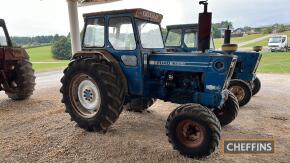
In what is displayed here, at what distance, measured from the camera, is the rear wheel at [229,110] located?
6.25m

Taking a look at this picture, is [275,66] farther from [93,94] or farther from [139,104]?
[93,94]

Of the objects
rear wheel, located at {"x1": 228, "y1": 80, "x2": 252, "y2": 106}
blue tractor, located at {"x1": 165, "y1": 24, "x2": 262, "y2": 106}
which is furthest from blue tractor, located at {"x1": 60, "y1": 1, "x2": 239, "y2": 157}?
rear wheel, located at {"x1": 228, "y1": 80, "x2": 252, "y2": 106}

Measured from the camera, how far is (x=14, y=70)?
8.88m

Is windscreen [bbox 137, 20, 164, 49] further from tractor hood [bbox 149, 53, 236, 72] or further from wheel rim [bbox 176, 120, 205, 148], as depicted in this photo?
wheel rim [bbox 176, 120, 205, 148]

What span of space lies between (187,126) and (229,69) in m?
1.31

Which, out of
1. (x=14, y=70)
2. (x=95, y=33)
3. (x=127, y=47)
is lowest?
(x=14, y=70)

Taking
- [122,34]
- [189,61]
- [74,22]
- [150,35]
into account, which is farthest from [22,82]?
[74,22]

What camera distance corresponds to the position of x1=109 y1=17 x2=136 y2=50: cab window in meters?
5.87

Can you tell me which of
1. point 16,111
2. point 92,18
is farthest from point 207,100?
point 16,111

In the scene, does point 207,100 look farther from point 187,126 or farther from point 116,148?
point 116,148

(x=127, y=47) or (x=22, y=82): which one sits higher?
(x=127, y=47)

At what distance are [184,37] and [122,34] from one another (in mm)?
5445

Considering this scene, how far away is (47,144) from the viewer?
5336 mm

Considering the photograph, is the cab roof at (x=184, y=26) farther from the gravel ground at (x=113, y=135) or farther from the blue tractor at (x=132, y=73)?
the blue tractor at (x=132, y=73)
